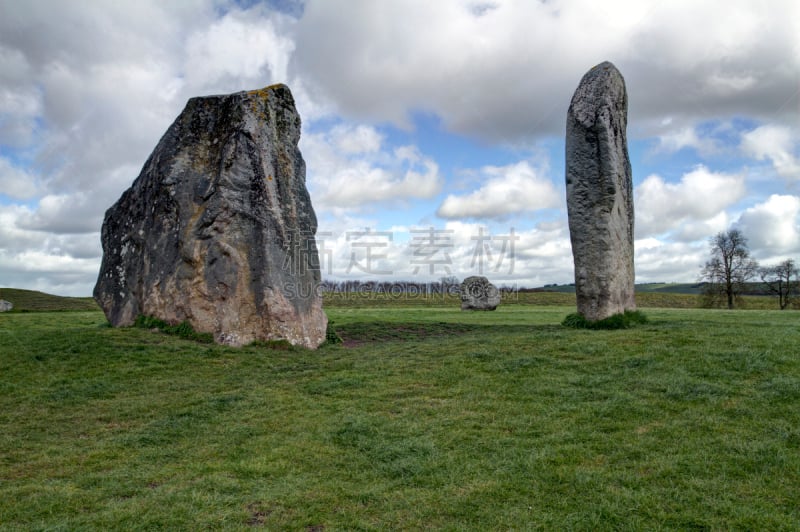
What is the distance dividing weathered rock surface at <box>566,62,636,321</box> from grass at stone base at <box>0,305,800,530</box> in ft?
8.38

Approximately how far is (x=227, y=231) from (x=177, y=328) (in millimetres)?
3070

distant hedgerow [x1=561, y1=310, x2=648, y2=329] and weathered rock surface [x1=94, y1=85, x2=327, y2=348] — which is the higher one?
weathered rock surface [x1=94, y1=85, x2=327, y2=348]

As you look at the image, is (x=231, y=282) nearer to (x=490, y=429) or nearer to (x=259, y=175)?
(x=259, y=175)

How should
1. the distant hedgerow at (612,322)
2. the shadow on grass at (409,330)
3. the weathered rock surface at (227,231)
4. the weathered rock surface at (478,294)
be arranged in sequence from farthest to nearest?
the weathered rock surface at (478,294)
the shadow on grass at (409,330)
the distant hedgerow at (612,322)
the weathered rock surface at (227,231)

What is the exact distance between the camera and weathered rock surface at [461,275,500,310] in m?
34.0

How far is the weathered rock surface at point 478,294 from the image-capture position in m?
34.0

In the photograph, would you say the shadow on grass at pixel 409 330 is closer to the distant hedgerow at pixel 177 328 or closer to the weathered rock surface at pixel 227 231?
the weathered rock surface at pixel 227 231

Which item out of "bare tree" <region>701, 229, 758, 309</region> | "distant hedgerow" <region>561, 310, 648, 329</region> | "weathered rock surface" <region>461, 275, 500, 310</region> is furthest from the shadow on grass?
"bare tree" <region>701, 229, 758, 309</region>

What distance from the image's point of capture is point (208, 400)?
9.48 meters

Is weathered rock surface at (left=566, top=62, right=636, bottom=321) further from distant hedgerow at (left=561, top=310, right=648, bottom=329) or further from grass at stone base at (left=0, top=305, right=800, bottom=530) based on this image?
grass at stone base at (left=0, top=305, right=800, bottom=530)

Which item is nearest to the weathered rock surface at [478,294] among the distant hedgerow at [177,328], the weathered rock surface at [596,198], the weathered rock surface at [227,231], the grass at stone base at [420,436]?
the weathered rock surface at [596,198]

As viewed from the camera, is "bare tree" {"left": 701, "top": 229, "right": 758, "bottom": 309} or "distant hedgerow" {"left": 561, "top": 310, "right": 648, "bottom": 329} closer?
"distant hedgerow" {"left": 561, "top": 310, "right": 648, "bottom": 329}

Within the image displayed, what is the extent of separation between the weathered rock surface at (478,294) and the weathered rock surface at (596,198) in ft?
58.8

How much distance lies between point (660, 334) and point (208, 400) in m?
9.84
